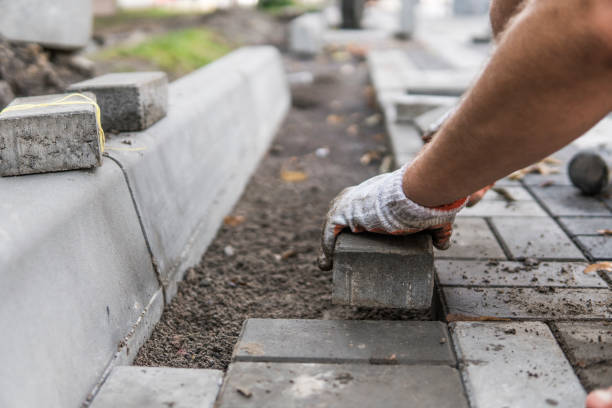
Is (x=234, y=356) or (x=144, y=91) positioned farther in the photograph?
(x=144, y=91)

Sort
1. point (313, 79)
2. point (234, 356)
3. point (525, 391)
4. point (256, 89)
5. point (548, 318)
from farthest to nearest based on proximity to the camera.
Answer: point (313, 79), point (256, 89), point (548, 318), point (234, 356), point (525, 391)

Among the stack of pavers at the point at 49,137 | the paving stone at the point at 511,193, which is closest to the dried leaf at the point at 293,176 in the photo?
the paving stone at the point at 511,193

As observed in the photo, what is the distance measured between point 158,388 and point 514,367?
983mm

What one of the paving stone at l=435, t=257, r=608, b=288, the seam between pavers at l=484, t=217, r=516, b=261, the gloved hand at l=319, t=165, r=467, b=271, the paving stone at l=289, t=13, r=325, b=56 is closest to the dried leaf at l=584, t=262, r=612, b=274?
the paving stone at l=435, t=257, r=608, b=288

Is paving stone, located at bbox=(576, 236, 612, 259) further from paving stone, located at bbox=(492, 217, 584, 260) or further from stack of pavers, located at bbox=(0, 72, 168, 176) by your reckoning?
stack of pavers, located at bbox=(0, 72, 168, 176)

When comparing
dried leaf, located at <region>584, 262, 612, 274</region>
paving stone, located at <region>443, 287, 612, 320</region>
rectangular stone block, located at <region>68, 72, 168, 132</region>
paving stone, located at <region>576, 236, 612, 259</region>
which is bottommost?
paving stone, located at <region>576, 236, 612, 259</region>

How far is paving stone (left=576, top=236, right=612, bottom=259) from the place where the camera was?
7.38ft

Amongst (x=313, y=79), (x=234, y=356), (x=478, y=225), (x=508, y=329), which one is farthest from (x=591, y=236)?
(x=313, y=79)

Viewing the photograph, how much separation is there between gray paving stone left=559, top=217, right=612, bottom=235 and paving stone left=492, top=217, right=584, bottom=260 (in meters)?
0.05

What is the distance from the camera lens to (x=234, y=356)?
5.48 ft

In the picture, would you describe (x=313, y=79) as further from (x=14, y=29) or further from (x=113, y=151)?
(x=113, y=151)

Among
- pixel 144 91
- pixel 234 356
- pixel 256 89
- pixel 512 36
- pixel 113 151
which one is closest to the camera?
pixel 512 36

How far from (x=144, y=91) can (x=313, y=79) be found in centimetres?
569

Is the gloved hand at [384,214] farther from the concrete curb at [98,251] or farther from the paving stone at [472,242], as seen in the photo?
the concrete curb at [98,251]
